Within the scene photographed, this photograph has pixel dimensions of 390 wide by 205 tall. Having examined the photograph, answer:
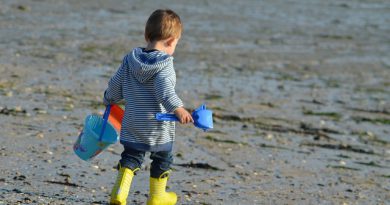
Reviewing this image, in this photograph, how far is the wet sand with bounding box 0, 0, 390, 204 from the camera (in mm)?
7797

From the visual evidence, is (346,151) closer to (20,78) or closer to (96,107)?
(96,107)

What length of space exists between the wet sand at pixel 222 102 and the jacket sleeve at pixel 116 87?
0.81 meters

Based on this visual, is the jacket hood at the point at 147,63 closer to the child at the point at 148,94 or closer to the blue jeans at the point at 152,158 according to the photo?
the child at the point at 148,94

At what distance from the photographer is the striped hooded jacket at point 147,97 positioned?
241 inches

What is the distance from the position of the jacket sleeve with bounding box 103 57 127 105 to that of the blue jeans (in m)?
0.37

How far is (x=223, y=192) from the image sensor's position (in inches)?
301

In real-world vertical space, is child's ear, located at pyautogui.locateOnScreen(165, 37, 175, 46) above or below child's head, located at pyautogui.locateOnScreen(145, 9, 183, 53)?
below

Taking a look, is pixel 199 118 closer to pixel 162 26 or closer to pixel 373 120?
pixel 162 26

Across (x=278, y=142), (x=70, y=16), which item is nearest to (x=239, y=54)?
(x=70, y=16)

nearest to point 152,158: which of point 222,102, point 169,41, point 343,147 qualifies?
point 169,41

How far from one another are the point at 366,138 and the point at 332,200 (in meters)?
3.43

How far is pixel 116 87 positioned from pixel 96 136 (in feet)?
1.19

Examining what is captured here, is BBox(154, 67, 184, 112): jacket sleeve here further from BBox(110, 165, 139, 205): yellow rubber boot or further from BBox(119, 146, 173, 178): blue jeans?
BBox(110, 165, 139, 205): yellow rubber boot

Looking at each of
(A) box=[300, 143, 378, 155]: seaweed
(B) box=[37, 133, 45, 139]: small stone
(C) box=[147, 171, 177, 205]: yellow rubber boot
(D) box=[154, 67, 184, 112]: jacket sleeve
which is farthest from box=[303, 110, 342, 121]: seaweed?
(D) box=[154, 67, 184, 112]: jacket sleeve
